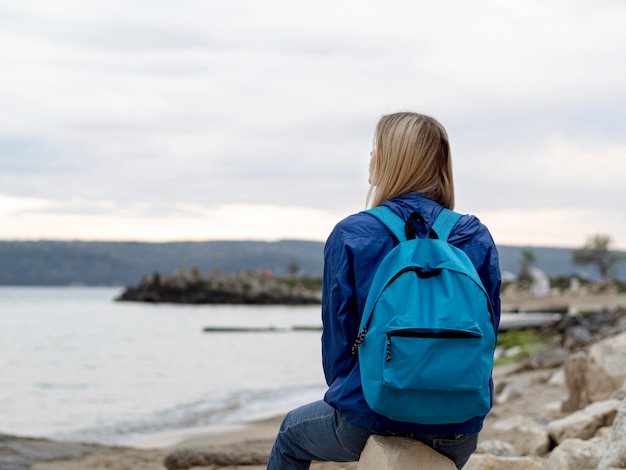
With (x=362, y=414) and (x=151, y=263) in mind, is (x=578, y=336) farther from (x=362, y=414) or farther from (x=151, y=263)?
(x=151, y=263)

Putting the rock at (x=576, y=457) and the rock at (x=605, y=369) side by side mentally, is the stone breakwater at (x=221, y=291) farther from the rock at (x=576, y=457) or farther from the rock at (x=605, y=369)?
the rock at (x=576, y=457)

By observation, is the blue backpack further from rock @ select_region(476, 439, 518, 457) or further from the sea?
the sea

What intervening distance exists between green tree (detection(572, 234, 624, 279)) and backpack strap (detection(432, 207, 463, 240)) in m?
81.3

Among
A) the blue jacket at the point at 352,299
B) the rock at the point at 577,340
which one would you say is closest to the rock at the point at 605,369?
the blue jacket at the point at 352,299

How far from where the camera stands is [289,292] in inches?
3051

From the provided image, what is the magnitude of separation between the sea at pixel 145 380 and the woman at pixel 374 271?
8.64m

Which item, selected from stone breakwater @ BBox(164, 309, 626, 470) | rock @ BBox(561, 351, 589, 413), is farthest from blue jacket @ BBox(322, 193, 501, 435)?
rock @ BBox(561, 351, 589, 413)

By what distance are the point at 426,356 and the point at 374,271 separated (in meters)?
0.34

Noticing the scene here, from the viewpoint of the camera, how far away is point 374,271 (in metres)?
2.87

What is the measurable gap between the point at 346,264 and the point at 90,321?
48.9 meters

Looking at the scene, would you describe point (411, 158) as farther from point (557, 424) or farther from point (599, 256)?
point (599, 256)

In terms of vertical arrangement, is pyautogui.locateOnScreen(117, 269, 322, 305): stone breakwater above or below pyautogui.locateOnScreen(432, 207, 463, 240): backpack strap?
below

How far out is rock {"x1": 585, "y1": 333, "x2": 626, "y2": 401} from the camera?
7.84 meters

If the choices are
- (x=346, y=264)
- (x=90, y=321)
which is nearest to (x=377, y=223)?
(x=346, y=264)
